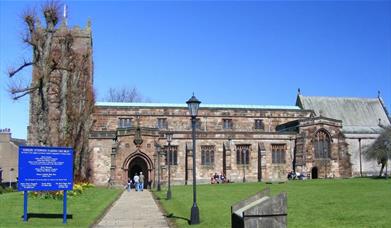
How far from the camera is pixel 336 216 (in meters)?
16.5

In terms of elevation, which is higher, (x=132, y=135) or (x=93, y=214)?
(x=132, y=135)

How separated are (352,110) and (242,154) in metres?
22.7

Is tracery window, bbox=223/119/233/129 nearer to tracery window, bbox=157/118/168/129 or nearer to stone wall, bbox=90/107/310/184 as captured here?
stone wall, bbox=90/107/310/184

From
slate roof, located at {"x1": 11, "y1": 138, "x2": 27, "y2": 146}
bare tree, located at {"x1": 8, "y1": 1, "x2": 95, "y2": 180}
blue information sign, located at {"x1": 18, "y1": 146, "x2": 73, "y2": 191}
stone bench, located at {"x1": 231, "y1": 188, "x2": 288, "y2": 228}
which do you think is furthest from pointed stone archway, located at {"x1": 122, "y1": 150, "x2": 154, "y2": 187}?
stone bench, located at {"x1": 231, "y1": 188, "x2": 288, "y2": 228}

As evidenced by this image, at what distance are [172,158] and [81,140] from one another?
1001 centimetres

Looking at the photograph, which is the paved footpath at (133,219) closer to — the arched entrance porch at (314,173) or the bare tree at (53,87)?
the bare tree at (53,87)

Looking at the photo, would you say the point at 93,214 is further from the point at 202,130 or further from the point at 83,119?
the point at 202,130

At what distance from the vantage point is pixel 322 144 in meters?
53.7

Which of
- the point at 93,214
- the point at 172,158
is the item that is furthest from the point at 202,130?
the point at 93,214

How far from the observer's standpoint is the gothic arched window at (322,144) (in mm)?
53438

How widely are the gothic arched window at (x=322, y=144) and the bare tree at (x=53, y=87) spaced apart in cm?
2598

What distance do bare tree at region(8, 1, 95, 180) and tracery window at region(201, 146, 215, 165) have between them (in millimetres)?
12760

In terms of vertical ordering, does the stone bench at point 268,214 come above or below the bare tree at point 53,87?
below

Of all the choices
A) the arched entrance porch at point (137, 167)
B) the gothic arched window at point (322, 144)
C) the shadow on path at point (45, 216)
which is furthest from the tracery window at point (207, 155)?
the shadow on path at point (45, 216)
